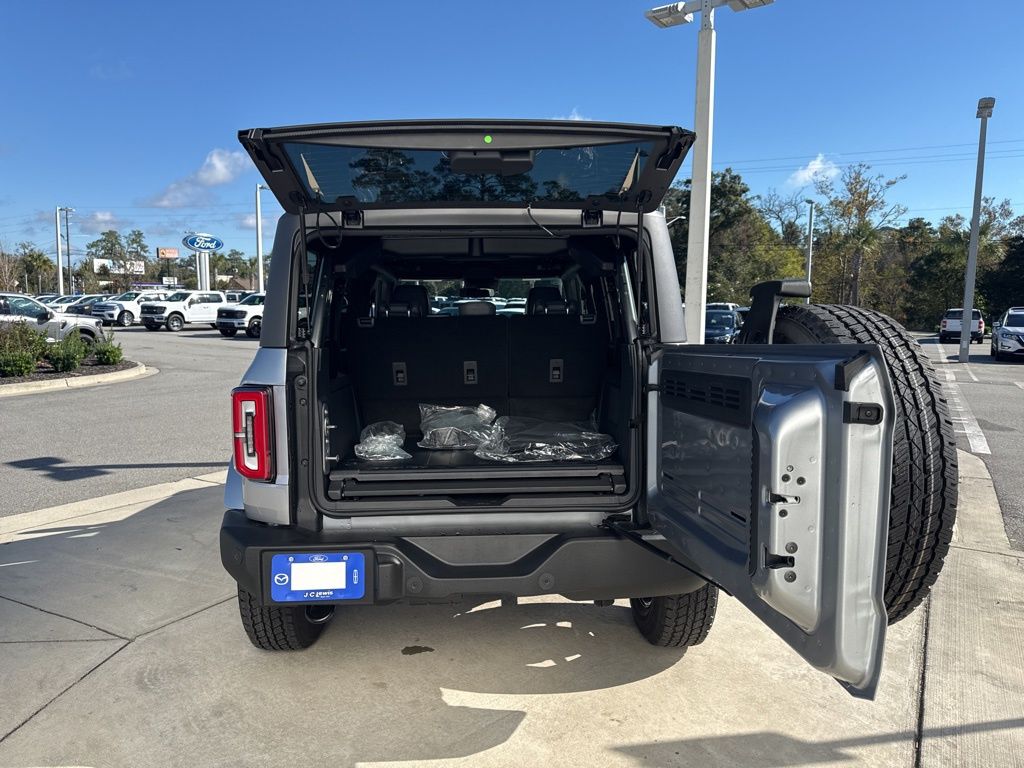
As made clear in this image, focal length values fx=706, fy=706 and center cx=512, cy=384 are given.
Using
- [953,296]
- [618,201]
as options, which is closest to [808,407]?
[618,201]

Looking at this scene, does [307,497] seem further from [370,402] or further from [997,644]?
[997,644]

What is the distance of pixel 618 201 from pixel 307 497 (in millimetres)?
1606

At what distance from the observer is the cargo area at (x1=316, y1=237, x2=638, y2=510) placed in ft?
10.1

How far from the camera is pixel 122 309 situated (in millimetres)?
31969

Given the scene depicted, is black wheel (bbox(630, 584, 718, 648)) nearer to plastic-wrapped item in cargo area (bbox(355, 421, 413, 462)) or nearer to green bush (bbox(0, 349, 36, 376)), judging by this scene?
plastic-wrapped item in cargo area (bbox(355, 421, 413, 462))

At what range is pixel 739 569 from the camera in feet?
6.61

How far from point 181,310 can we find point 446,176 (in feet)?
98.8

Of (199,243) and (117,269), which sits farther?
(117,269)

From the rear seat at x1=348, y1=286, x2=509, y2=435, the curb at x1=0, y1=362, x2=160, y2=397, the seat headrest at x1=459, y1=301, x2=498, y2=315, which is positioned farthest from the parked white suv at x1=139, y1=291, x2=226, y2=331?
the rear seat at x1=348, y1=286, x2=509, y2=435

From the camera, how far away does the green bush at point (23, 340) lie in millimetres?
12258

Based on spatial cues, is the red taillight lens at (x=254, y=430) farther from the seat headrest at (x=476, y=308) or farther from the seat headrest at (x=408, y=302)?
the seat headrest at (x=476, y=308)

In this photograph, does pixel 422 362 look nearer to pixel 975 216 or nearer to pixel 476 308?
pixel 476 308

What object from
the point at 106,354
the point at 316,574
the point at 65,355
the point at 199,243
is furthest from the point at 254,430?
the point at 199,243

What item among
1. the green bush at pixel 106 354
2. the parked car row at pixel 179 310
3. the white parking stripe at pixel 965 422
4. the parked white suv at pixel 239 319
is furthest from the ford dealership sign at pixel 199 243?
the white parking stripe at pixel 965 422
